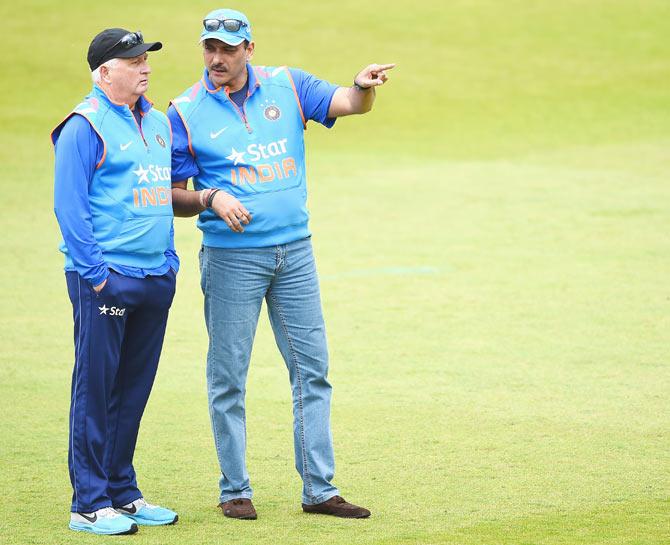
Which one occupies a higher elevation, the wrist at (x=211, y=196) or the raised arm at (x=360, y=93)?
the raised arm at (x=360, y=93)

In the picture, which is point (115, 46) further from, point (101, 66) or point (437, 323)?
point (437, 323)

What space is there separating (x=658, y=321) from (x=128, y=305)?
4949 millimetres

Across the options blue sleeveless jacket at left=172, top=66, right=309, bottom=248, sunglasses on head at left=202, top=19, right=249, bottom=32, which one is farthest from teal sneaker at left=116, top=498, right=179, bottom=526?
sunglasses on head at left=202, top=19, right=249, bottom=32

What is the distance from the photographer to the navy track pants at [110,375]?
466 cm

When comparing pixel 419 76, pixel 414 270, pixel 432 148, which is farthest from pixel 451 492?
pixel 419 76

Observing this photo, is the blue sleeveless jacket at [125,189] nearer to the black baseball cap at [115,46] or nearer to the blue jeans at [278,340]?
the black baseball cap at [115,46]

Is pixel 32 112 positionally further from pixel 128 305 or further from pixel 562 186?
pixel 128 305

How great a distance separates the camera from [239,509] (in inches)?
Answer: 194

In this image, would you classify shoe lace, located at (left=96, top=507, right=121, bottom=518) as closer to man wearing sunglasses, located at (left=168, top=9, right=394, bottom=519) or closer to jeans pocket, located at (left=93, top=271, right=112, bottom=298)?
man wearing sunglasses, located at (left=168, top=9, right=394, bottom=519)

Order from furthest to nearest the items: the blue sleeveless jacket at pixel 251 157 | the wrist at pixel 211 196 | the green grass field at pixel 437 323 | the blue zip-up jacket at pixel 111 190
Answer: the green grass field at pixel 437 323
the blue sleeveless jacket at pixel 251 157
the wrist at pixel 211 196
the blue zip-up jacket at pixel 111 190

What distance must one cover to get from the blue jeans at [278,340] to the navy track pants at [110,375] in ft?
0.82

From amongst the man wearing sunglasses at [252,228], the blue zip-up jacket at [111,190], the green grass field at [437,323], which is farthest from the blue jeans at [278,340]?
the blue zip-up jacket at [111,190]

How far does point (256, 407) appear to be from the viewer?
6789 mm

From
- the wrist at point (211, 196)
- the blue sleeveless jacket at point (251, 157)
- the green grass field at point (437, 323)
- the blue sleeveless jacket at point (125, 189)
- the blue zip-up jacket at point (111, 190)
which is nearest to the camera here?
the blue zip-up jacket at point (111, 190)
